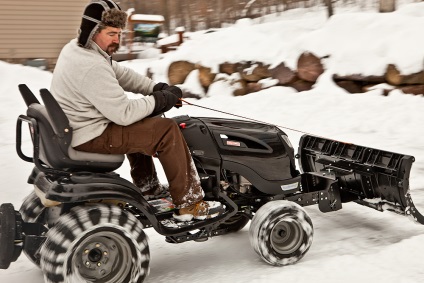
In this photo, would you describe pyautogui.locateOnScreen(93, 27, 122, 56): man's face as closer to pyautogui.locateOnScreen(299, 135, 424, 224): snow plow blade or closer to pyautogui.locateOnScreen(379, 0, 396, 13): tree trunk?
pyautogui.locateOnScreen(299, 135, 424, 224): snow plow blade

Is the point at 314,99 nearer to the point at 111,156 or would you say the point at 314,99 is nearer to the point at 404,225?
the point at 404,225

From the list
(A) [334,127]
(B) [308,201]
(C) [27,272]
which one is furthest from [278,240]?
(A) [334,127]

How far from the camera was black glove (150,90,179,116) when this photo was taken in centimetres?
379

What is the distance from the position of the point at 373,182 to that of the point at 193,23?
69.2 ft

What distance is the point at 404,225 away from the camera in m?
4.93

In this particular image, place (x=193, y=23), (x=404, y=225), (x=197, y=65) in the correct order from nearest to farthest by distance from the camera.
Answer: (x=404, y=225) → (x=197, y=65) → (x=193, y=23)

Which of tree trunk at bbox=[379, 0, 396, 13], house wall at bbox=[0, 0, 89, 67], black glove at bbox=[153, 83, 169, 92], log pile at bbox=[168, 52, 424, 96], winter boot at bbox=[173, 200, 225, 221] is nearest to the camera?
winter boot at bbox=[173, 200, 225, 221]

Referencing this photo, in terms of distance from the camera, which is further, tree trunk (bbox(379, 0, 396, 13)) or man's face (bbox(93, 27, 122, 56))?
tree trunk (bbox(379, 0, 396, 13))

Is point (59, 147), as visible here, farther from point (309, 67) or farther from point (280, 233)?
point (309, 67)

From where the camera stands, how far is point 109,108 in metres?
3.62

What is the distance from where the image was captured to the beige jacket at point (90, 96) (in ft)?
11.8

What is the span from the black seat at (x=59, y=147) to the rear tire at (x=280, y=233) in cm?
111

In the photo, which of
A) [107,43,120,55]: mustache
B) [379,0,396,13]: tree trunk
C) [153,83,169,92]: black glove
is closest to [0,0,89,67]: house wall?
[379,0,396,13]: tree trunk

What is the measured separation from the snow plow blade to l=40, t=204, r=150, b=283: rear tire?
1.89 m
